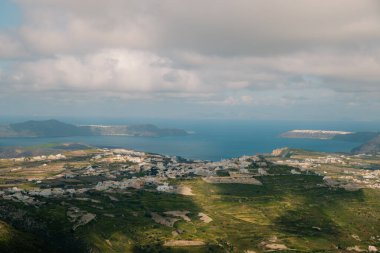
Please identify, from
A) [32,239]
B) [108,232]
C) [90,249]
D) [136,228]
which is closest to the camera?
[32,239]

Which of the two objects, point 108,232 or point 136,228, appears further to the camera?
point 136,228

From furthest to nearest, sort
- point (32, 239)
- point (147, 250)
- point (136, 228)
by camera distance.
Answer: point (136, 228)
point (147, 250)
point (32, 239)

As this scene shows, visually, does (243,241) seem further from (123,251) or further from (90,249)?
(90,249)

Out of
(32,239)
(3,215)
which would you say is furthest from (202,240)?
(3,215)

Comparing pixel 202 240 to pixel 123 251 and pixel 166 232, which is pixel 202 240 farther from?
pixel 123 251

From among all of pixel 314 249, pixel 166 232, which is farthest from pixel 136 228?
pixel 314 249

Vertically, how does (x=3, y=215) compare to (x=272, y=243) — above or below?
above

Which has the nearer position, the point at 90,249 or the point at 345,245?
the point at 90,249

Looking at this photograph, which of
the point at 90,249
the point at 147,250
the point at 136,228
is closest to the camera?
the point at 90,249

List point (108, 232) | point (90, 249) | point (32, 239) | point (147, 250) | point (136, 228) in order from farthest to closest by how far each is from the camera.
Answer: point (136, 228) < point (108, 232) < point (147, 250) < point (90, 249) < point (32, 239)
